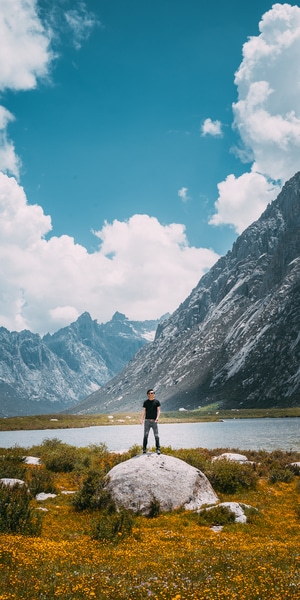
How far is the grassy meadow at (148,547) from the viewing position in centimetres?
1139

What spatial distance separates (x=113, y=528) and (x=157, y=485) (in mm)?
5177

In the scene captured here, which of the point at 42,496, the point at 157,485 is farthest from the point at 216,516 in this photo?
the point at 42,496

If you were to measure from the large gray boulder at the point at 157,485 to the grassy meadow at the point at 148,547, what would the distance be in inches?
29.5

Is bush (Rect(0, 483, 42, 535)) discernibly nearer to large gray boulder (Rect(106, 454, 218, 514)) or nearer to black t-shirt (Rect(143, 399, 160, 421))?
large gray boulder (Rect(106, 454, 218, 514))

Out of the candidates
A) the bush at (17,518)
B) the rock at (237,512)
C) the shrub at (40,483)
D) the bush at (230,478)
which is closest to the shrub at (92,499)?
the bush at (17,518)

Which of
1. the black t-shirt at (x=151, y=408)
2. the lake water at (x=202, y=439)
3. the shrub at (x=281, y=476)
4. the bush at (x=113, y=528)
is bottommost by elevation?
the lake water at (x=202, y=439)

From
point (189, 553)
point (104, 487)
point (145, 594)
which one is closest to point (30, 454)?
point (104, 487)

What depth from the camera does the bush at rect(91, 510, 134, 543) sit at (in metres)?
18.2

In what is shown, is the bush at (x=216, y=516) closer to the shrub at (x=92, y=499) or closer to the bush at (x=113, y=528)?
the bush at (x=113, y=528)

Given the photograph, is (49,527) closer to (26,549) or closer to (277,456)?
(26,549)

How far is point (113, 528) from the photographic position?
19188mm

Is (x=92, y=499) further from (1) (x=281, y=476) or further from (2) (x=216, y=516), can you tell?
(1) (x=281, y=476)

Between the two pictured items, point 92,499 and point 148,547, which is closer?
point 148,547

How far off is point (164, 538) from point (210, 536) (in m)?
2.06
